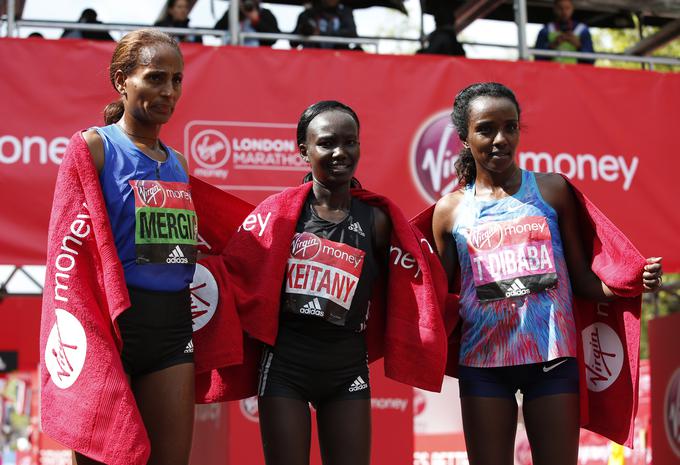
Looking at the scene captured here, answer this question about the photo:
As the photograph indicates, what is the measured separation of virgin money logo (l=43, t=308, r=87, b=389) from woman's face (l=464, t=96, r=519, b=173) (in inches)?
63.8

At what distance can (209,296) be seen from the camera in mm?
3557

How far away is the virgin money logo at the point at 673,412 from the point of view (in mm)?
6789

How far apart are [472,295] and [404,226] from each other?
0.37m

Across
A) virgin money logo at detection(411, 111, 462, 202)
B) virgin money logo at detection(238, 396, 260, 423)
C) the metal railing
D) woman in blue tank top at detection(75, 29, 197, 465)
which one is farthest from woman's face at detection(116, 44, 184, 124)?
virgin money logo at detection(238, 396, 260, 423)

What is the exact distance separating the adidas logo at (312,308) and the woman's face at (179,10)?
181 inches

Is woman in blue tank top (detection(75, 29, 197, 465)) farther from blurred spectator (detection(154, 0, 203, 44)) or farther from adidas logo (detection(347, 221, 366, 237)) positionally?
blurred spectator (detection(154, 0, 203, 44))

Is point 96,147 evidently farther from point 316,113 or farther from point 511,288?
point 511,288

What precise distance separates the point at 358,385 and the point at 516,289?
69 centimetres

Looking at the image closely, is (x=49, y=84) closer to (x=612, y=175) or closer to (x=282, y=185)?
(x=282, y=185)

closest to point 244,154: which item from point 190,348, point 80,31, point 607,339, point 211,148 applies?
point 211,148

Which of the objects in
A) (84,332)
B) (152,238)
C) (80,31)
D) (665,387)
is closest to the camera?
(84,332)

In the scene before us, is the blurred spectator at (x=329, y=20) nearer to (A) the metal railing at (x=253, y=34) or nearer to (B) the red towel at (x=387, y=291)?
(A) the metal railing at (x=253, y=34)

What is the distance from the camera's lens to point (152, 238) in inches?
126

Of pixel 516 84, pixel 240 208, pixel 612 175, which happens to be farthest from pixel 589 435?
pixel 240 208
